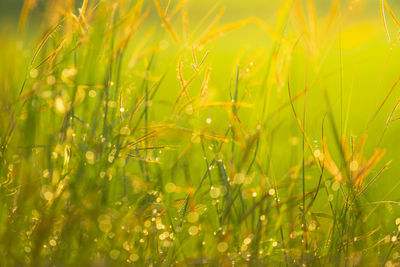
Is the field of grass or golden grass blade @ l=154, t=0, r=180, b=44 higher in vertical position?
golden grass blade @ l=154, t=0, r=180, b=44

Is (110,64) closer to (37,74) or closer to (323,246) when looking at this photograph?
(37,74)

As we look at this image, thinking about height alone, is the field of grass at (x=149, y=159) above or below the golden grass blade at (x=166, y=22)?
below

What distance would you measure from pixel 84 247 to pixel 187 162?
0.79 ft

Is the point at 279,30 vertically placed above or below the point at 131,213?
above

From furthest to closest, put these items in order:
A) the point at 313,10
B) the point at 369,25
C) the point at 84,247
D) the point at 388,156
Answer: the point at 388,156
the point at 369,25
the point at 313,10
the point at 84,247

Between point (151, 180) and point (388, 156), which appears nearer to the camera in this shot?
point (151, 180)

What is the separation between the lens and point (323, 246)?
101cm

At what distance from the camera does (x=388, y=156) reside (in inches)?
72.6

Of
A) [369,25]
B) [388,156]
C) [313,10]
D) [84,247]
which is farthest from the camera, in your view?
[388,156]

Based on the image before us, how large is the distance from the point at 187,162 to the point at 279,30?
286 mm

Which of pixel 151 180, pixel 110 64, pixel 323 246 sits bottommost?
pixel 323 246

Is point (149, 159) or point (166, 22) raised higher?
point (166, 22)

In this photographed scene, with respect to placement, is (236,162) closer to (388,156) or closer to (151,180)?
(151,180)

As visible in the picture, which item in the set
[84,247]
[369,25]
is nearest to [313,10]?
[369,25]
